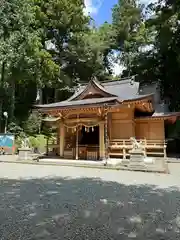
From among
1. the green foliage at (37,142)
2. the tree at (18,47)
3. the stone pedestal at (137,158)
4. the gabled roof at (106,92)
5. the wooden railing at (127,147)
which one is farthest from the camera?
the green foliage at (37,142)

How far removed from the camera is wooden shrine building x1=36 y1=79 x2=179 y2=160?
13992 millimetres

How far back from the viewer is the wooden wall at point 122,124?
15703mm

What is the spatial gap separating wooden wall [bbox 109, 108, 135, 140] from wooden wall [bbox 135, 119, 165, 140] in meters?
1.49

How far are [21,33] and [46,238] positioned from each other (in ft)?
66.7

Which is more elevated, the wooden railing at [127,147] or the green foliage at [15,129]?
the green foliage at [15,129]

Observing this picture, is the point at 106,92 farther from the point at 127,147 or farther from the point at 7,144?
the point at 7,144

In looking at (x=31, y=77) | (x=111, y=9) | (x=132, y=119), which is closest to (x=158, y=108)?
(x=132, y=119)

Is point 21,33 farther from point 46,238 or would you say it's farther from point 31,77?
point 46,238

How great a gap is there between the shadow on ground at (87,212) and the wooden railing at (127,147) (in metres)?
7.25

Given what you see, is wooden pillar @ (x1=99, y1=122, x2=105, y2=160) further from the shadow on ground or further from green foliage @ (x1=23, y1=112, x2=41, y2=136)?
green foliage @ (x1=23, y1=112, x2=41, y2=136)

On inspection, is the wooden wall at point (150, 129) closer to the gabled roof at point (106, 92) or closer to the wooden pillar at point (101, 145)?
the gabled roof at point (106, 92)

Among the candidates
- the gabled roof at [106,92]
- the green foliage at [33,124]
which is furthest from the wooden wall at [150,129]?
the green foliage at [33,124]

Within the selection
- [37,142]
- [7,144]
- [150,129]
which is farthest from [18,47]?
[150,129]

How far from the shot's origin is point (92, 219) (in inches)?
164
